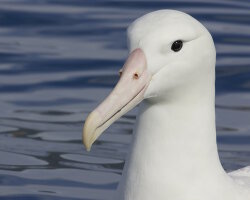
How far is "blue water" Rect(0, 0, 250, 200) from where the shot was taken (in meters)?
7.85

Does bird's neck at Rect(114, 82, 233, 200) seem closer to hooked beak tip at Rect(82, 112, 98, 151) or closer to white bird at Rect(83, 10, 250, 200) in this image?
white bird at Rect(83, 10, 250, 200)

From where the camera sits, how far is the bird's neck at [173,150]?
587cm

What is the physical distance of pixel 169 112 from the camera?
5.86 meters

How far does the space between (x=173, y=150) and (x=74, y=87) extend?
3.50 meters

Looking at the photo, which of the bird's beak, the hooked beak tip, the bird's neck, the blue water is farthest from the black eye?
the blue water

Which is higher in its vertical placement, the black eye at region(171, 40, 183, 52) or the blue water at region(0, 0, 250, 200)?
the blue water at region(0, 0, 250, 200)

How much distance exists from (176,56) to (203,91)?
0.23 meters

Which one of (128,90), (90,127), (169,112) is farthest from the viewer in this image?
(169,112)

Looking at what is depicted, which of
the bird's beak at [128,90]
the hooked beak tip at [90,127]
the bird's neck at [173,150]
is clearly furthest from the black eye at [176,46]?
the hooked beak tip at [90,127]

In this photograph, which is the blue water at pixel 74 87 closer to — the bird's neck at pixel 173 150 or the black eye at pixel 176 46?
the bird's neck at pixel 173 150

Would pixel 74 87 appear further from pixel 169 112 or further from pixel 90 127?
pixel 90 127

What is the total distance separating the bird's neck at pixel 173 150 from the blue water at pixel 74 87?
60.5 inches

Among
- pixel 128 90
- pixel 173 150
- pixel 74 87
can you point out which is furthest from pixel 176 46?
pixel 74 87

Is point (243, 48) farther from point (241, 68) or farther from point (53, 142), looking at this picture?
point (53, 142)
